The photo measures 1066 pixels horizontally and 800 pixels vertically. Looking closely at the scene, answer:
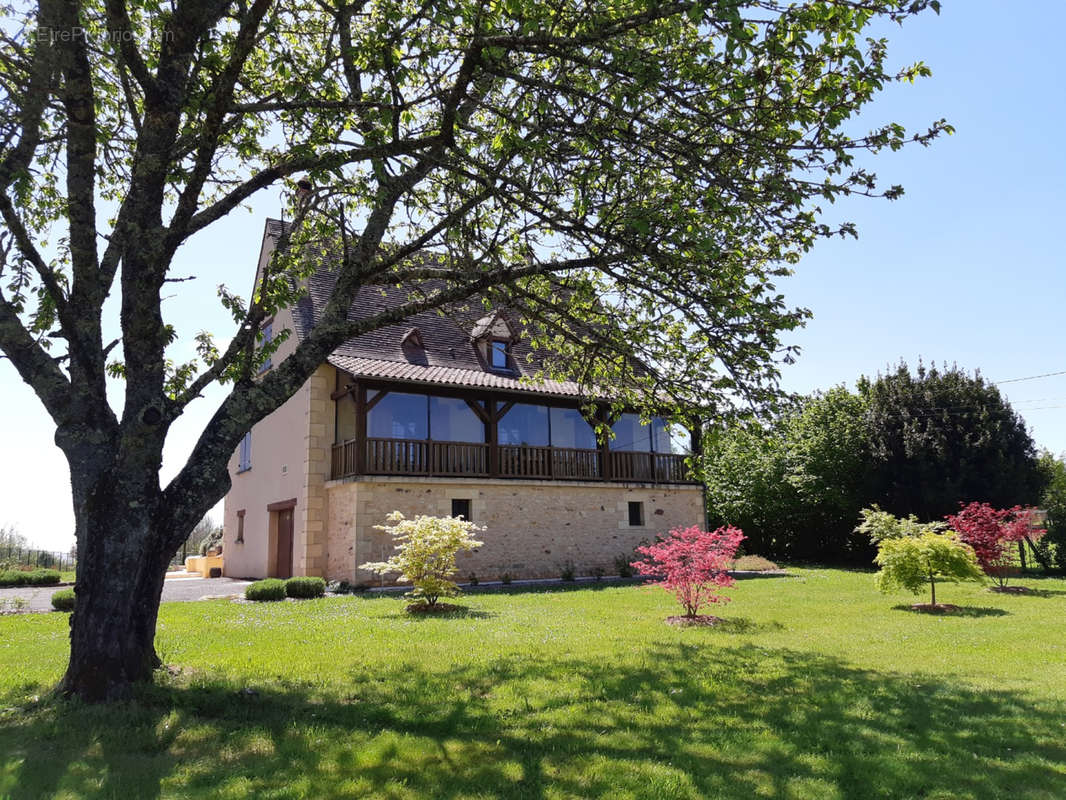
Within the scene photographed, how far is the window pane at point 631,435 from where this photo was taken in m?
22.6

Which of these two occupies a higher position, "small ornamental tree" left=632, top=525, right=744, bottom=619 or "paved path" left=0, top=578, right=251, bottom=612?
"small ornamental tree" left=632, top=525, right=744, bottom=619

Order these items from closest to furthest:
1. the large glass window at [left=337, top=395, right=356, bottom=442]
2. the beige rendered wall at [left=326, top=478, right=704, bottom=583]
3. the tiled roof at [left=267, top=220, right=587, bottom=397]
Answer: the beige rendered wall at [left=326, top=478, right=704, bottom=583] → the tiled roof at [left=267, top=220, right=587, bottom=397] → the large glass window at [left=337, top=395, right=356, bottom=442]

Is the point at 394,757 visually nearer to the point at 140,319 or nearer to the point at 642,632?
the point at 140,319

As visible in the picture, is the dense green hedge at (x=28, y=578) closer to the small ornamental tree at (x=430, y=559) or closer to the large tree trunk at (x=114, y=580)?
the small ornamental tree at (x=430, y=559)

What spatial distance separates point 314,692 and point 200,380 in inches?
124

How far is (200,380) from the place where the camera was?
6871 mm

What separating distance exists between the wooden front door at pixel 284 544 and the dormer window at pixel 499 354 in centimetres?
720

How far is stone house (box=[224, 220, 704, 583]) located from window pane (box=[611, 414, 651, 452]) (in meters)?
0.05

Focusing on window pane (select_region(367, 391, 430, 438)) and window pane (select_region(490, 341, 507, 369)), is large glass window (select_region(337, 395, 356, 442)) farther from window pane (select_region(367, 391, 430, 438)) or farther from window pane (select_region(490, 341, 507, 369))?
window pane (select_region(490, 341, 507, 369))

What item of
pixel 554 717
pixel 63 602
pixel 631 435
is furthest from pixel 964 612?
pixel 63 602

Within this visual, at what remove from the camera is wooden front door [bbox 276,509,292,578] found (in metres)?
19.8

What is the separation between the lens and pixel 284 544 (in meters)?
20.0

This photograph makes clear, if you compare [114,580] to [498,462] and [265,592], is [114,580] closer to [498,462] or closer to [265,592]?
[265,592]

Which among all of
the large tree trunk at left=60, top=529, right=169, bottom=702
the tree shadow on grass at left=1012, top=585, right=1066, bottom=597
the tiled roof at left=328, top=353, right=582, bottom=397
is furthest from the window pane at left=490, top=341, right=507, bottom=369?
the large tree trunk at left=60, top=529, right=169, bottom=702
